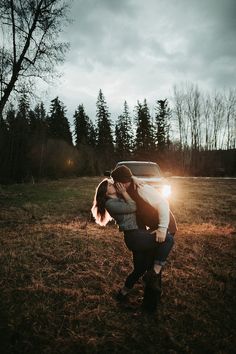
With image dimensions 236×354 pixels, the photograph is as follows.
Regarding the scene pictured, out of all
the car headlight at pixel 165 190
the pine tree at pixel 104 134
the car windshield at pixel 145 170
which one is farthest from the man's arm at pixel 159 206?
the pine tree at pixel 104 134

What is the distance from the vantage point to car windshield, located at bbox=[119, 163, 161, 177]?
10705 millimetres

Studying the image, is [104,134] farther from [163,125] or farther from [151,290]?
[151,290]

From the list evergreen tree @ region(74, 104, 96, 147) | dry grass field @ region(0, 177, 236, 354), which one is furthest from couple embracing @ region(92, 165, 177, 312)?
evergreen tree @ region(74, 104, 96, 147)

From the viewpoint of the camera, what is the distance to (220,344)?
119 inches

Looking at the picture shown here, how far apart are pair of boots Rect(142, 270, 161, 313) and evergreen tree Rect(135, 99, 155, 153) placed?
50466mm

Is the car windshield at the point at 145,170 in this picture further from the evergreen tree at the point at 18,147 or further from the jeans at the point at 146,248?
the evergreen tree at the point at 18,147

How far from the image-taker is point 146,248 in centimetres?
352

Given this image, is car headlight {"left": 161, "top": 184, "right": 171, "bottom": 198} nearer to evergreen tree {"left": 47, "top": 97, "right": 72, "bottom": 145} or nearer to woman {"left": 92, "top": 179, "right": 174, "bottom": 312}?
woman {"left": 92, "top": 179, "right": 174, "bottom": 312}

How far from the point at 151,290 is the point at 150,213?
3.27 feet

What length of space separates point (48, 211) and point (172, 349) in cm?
877

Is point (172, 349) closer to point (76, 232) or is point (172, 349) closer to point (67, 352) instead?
point (67, 352)

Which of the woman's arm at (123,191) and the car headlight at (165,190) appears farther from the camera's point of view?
the car headlight at (165,190)

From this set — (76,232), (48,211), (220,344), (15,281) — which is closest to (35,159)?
(48,211)

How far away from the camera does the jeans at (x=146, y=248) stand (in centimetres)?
350
